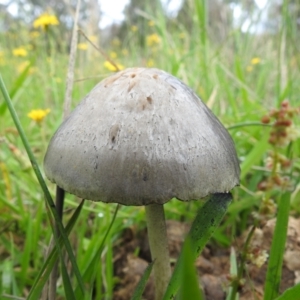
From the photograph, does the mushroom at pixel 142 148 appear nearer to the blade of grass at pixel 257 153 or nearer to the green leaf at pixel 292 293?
the green leaf at pixel 292 293

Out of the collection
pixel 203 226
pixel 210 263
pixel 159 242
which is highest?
pixel 203 226

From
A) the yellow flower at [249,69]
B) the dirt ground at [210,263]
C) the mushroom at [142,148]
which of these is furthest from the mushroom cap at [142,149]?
the yellow flower at [249,69]

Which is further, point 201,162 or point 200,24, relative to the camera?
point 200,24

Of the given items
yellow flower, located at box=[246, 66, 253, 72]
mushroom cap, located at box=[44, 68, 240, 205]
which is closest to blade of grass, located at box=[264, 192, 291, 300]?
mushroom cap, located at box=[44, 68, 240, 205]

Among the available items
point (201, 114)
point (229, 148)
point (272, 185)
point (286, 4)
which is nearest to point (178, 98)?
point (201, 114)

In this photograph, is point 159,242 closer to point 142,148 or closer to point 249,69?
point 142,148

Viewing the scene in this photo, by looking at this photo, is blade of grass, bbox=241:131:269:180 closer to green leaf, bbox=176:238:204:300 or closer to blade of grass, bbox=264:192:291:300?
blade of grass, bbox=264:192:291:300

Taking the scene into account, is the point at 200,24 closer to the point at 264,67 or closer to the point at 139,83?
the point at 264,67

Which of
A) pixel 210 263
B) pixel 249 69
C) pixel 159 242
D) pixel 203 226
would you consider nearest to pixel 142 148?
pixel 203 226
